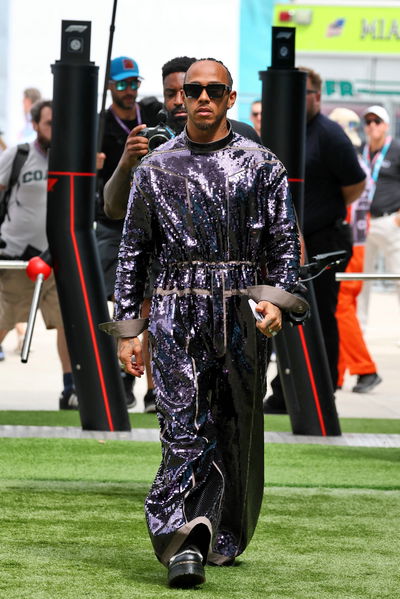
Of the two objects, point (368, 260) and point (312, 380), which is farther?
point (368, 260)

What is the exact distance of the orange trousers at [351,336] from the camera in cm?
1183

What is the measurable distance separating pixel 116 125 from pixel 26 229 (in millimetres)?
1285

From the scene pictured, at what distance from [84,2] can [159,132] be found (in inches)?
553

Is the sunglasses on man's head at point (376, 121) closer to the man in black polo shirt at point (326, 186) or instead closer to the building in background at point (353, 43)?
the man in black polo shirt at point (326, 186)

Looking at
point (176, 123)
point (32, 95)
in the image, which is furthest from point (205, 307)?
point (32, 95)

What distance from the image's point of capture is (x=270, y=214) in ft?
17.8

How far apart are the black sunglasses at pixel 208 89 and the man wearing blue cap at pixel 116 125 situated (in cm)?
425

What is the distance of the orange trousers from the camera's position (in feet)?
38.8

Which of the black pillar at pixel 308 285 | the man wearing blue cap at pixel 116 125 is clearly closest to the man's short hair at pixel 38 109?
the man wearing blue cap at pixel 116 125

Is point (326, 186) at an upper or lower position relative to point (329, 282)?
upper

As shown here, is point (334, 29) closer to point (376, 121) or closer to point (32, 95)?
point (32, 95)

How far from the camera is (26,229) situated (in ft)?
36.0

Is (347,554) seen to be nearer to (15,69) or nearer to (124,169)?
(124,169)

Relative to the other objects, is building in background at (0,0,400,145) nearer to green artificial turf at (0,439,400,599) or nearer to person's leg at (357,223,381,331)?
person's leg at (357,223,381,331)
